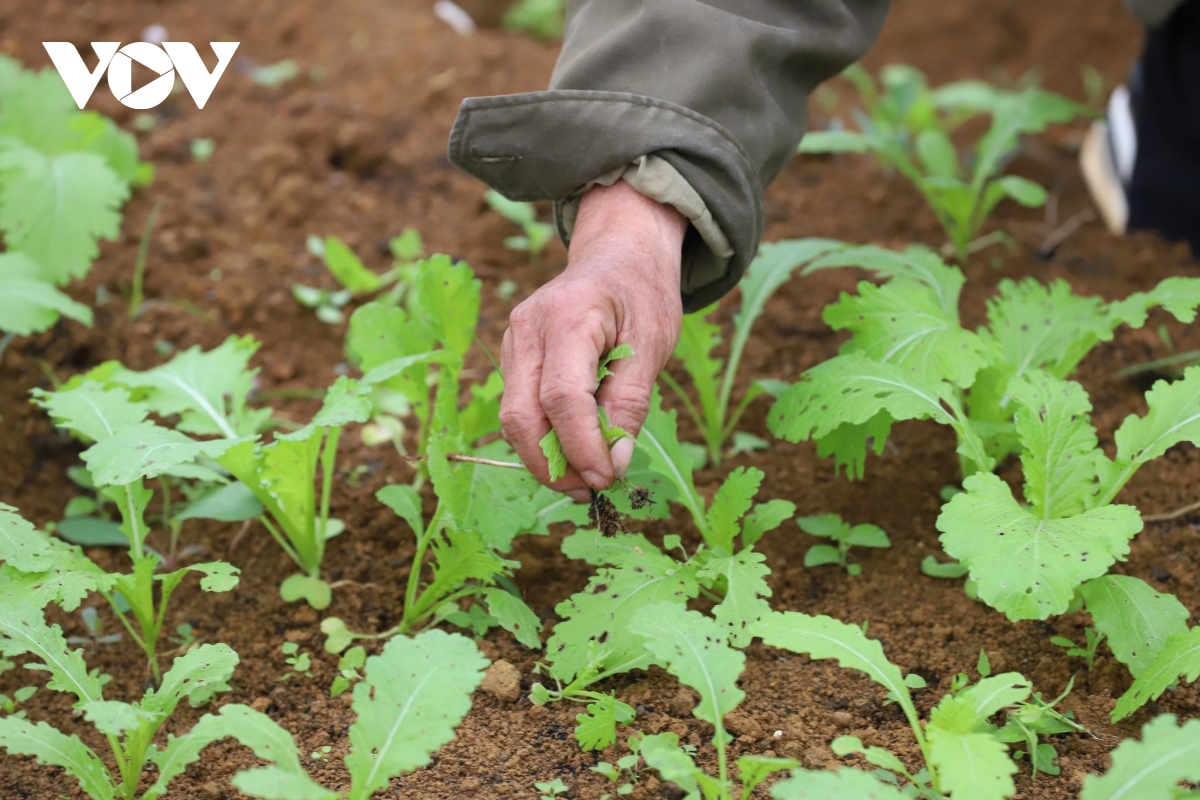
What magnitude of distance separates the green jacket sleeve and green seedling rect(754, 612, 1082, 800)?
30.3 inches

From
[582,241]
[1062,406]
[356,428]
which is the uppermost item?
[582,241]

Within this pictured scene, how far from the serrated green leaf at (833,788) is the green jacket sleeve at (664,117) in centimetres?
100

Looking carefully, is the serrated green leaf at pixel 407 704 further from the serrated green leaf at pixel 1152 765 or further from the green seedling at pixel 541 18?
the green seedling at pixel 541 18

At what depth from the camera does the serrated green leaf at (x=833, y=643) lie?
1631mm

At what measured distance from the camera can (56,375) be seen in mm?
2748

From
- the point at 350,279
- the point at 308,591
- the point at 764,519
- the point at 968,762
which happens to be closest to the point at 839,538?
the point at 764,519

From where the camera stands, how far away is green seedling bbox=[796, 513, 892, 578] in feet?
7.05

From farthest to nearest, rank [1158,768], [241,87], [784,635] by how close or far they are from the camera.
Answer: [241,87], [784,635], [1158,768]

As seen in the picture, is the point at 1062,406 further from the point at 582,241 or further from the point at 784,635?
the point at 582,241

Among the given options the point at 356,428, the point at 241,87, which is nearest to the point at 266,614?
the point at 356,428

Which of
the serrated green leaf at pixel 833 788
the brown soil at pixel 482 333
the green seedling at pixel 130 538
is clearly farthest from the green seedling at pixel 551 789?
the green seedling at pixel 130 538

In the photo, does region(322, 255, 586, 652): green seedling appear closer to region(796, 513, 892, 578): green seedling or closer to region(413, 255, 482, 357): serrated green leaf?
region(413, 255, 482, 357): serrated green leaf

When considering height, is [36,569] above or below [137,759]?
above

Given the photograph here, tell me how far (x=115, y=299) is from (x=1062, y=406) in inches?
99.2
